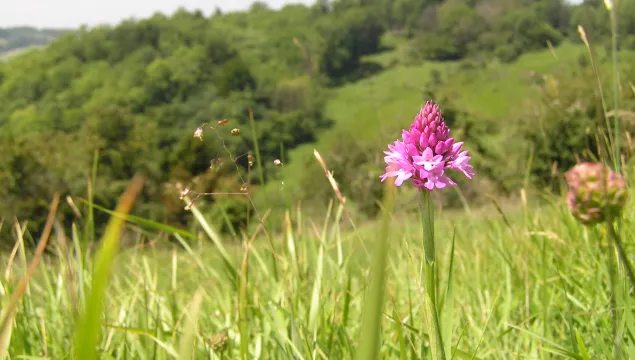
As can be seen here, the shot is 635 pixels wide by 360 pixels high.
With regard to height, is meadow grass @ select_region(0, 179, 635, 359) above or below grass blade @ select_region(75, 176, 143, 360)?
below

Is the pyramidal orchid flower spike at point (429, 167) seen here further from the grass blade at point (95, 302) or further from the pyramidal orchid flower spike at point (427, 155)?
the grass blade at point (95, 302)

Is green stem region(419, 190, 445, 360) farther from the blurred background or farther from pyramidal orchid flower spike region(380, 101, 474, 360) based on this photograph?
Answer: the blurred background

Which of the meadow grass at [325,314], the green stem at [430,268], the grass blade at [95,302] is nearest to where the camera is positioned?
the grass blade at [95,302]

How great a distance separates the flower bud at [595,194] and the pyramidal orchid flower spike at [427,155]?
187 millimetres

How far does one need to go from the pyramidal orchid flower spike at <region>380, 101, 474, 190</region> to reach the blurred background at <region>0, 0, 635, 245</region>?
22.0m

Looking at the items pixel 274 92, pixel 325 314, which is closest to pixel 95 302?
pixel 325 314

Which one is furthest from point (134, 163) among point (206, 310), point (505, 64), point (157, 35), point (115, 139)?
point (505, 64)

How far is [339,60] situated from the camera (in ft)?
351

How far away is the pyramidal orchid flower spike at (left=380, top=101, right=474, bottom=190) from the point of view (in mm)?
997

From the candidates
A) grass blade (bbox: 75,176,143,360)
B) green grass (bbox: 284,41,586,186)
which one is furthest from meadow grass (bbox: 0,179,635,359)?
green grass (bbox: 284,41,586,186)

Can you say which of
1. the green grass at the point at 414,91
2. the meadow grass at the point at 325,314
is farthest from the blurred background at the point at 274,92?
the meadow grass at the point at 325,314

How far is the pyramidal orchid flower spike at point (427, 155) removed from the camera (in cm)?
100

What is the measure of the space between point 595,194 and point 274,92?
82.1 m

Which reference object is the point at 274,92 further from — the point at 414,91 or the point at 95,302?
the point at 95,302
